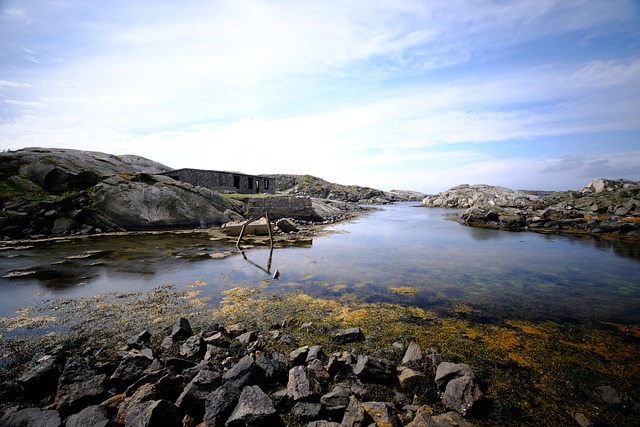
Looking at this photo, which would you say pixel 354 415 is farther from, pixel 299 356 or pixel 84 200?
pixel 84 200

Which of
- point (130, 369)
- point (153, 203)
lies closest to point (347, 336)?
→ point (130, 369)

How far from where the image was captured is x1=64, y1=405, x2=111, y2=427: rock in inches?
126

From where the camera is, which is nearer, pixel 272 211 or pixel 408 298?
pixel 408 298

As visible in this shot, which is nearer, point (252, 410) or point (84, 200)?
point (252, 410)

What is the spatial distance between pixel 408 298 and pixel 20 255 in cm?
1807

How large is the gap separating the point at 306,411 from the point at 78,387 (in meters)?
3.40

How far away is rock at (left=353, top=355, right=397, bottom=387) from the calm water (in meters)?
3.85

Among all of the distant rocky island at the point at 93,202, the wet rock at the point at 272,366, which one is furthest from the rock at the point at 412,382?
the distant rocky island at the point at 93,202

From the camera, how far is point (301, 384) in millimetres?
3859

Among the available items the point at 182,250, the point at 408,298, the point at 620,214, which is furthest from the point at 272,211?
the point at 620,214

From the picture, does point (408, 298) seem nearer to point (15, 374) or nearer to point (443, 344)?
point (443, 344)

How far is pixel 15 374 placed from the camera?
14.2ft

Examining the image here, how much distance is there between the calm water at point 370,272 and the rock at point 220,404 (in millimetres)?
4432

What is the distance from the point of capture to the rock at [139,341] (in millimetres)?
5012
